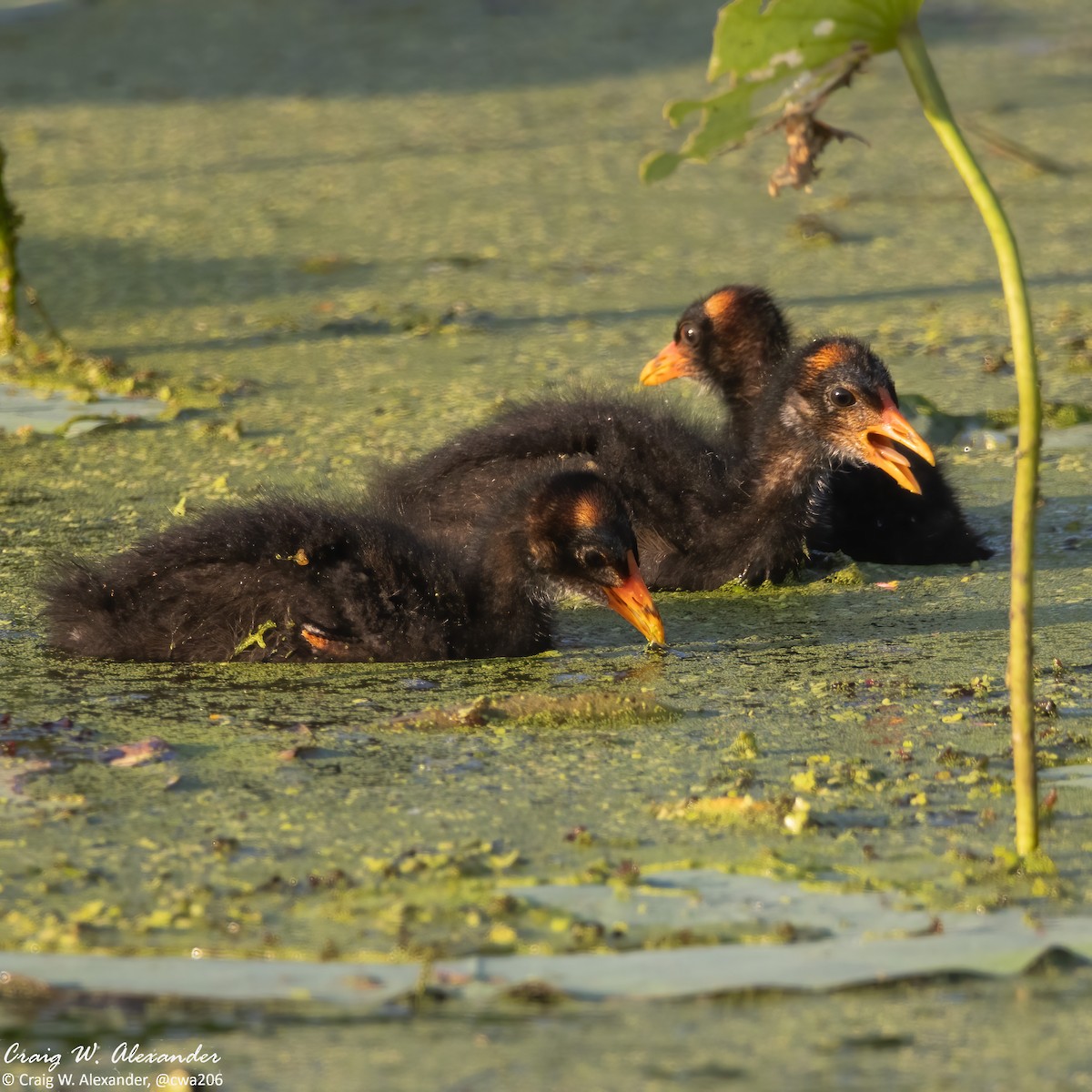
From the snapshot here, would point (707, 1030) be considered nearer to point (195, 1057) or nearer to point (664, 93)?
point (195, 1057)

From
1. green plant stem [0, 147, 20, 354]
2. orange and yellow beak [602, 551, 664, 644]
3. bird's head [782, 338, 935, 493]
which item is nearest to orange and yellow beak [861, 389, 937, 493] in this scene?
bird's head [782, 338, 935, 493]

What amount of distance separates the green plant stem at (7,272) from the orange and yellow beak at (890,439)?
8.96 feet

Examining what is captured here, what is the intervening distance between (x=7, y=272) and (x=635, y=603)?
290cm

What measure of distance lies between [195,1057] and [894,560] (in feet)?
9.19

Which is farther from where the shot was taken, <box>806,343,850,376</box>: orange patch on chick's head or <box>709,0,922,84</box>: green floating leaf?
<box>806,343,850,376</box>: orange patch on chick's head

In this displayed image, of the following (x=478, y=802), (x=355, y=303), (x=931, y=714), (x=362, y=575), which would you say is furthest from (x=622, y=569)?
(x=355, y=303)

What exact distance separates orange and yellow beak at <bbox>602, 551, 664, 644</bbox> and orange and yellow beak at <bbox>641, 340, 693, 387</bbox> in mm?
1374

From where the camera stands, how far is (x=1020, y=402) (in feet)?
8.18

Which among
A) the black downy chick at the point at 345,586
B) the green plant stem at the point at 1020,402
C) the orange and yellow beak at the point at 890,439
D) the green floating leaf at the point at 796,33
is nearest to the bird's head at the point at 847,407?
the orange and yellow beak at the point at 890,439

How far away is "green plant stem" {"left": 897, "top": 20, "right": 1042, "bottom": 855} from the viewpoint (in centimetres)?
244

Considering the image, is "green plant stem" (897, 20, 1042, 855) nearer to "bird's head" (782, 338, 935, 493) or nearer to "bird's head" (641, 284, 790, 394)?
"bird's head" (782, 338, 935, 493)

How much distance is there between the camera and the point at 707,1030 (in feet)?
7.14

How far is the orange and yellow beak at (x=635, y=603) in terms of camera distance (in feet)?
12.4

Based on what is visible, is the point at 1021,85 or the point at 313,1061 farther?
the point at 1021,85
